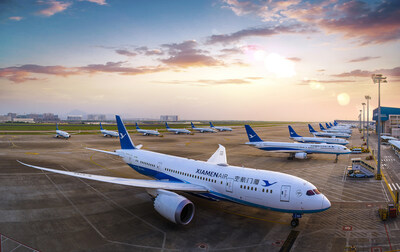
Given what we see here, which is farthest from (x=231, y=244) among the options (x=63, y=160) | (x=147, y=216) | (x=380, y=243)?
(x=63, y=160)

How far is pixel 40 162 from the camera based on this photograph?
139 feet

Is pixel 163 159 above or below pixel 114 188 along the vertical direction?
above

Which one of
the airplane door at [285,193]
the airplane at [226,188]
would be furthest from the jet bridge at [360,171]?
the airplane door at [285,193]

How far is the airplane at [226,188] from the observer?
16.5 m

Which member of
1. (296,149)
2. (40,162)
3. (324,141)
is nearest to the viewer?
(40,162)

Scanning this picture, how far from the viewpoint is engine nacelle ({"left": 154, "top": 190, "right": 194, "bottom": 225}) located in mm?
16480

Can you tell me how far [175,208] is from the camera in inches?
652

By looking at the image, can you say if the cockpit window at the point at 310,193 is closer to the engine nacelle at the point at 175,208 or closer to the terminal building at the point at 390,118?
the engine nacelle at the point at 175,208

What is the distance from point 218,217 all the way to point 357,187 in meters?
20.6

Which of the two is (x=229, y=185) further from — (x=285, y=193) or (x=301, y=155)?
(x=301, y=155)

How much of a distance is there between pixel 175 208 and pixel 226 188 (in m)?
4.75

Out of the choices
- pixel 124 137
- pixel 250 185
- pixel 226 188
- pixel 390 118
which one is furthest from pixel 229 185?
pixel 390 118

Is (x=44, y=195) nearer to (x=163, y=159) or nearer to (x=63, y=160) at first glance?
(x=163, y=159)

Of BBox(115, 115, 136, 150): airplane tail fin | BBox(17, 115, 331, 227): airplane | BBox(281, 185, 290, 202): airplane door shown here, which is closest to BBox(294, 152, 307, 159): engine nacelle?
BBox(17, 115, 331, 227): airplane
